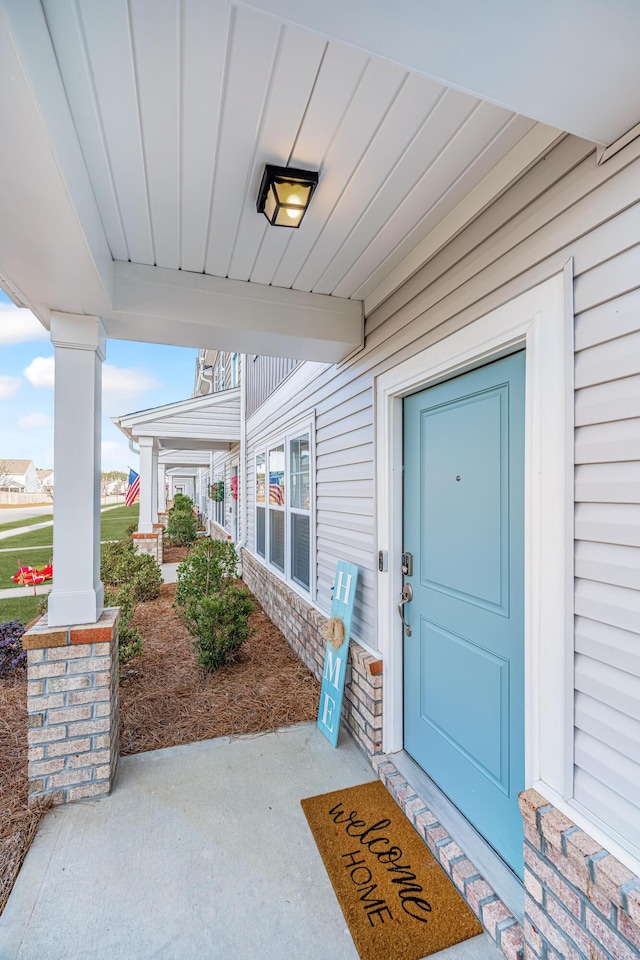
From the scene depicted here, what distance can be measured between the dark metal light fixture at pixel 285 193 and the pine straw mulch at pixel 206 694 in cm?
299

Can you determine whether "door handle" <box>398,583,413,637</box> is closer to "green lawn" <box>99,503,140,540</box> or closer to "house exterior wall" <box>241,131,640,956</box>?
"house exterior wall" <box>241,131,640,956</box>

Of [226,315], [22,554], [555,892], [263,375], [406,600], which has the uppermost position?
[263,375]

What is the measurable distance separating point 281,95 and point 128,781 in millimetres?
3213

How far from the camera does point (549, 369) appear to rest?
4.83 ft

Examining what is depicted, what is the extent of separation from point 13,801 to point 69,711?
50 centimetres

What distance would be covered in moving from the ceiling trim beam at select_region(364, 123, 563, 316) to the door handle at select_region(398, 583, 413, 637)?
1668mm

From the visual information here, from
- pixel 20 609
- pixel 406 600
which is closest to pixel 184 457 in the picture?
pixel 20 609

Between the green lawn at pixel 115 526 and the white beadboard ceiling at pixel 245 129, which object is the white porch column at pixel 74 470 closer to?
the white beadboard ceiling at pixel 245 129

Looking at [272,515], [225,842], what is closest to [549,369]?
[225,842]

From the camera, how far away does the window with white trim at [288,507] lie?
427cm

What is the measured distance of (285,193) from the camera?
1720mm

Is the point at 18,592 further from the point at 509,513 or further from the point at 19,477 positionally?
the point at 19,477

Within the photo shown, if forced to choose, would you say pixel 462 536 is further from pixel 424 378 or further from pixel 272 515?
pixel 272 515

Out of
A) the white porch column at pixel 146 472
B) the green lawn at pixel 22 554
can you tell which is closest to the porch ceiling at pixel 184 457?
the green lawn at pixel 22 554
